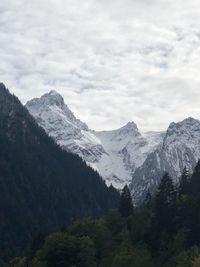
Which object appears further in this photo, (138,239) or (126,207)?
(126,207)

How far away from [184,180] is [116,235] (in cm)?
2568

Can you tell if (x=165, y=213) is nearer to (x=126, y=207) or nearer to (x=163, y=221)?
(x=163, y=221)

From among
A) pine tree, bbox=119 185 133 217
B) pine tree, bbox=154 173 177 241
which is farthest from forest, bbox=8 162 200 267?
pine tree, bbox=119 185 133 217

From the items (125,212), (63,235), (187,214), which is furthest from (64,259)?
(125,212)

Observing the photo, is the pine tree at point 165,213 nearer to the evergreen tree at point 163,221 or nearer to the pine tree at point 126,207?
the evergreen tree at point 163,221

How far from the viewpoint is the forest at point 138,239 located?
12475 cm

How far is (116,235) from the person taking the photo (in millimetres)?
Answer: 147250

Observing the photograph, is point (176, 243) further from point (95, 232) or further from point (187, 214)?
point (95, 232)

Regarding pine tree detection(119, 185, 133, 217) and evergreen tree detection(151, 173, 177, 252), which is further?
pine tree detection(119, 185, 133, 217)

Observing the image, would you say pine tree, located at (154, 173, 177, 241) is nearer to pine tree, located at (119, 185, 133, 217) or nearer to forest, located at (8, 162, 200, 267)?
forest, located at (8, 162, 200, 267)

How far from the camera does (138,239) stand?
142 m

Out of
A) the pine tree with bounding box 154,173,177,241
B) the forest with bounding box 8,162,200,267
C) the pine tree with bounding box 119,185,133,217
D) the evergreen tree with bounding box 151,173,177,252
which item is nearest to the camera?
the forest with bounding box 8,162,200,267

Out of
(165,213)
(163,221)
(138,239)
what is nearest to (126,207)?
(138,239)

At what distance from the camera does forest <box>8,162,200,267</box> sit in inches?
4911
